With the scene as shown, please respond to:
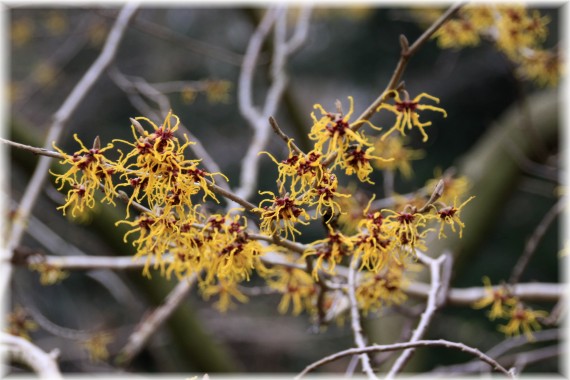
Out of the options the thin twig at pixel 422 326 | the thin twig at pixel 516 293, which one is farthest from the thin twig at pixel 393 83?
the thin twig at pixel 516 293

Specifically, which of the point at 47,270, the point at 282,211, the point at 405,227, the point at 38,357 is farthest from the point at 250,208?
the point at 47,270

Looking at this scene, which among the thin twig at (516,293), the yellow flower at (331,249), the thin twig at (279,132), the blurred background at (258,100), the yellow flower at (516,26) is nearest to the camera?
the thin twig at (279,132)

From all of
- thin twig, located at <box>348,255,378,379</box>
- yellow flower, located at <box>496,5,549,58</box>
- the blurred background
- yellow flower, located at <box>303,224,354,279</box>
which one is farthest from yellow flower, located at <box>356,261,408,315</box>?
the blurred background

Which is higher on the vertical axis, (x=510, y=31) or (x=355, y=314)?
(x=510, y=31)

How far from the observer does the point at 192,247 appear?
730 millimetres

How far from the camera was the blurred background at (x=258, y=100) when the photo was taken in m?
3.29

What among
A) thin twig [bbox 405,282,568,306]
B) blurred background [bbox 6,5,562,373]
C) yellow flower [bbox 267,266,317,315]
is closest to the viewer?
yellow flower [bbox 267,266,317,315]

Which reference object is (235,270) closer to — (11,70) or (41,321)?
(41,321)

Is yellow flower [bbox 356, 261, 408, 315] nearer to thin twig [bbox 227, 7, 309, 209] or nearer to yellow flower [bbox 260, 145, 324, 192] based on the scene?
yellow flower [bbox 260, 145, 324, 192]

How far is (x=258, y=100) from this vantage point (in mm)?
4184

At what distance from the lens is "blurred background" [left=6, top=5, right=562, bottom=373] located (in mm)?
3285

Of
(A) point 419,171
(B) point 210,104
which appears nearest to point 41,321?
(A) point 419,171

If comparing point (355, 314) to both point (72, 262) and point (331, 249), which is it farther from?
point (72, 262)

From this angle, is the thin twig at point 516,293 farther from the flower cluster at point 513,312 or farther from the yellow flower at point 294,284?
the yellow flower at point 294,284
